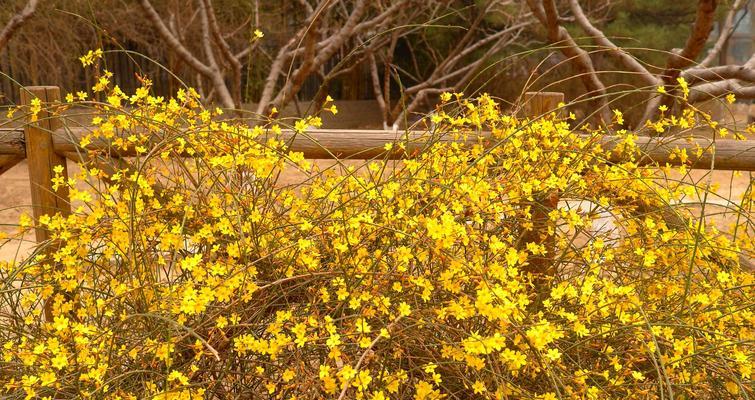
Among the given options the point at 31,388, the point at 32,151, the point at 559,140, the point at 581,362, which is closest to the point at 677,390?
the point at 581,362

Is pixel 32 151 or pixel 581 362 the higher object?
pixel 32 151

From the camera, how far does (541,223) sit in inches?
80.6

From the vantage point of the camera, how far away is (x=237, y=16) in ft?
30.2

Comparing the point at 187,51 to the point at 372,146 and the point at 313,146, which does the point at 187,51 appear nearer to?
the point at 313,146

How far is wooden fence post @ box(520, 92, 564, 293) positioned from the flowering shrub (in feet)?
0.09

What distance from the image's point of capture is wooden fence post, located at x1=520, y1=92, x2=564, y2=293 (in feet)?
6.20

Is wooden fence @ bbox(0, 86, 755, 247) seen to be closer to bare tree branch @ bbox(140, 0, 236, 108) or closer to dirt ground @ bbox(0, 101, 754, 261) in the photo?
dirt ground @ bbox(0, 101, 754, 261)

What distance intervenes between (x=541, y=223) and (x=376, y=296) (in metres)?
0.72

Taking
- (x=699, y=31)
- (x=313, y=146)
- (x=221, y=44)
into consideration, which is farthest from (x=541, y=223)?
(x=221, y=44)

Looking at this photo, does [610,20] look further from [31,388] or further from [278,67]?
[31,388]

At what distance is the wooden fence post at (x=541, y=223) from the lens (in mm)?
1889

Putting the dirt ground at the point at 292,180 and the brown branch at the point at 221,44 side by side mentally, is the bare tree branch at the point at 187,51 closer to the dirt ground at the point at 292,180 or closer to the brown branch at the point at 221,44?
the brown branch at the point at 221,44

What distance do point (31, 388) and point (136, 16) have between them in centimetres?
797

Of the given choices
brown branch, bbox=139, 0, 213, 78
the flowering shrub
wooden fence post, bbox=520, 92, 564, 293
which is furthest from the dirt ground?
the flowering shrub
